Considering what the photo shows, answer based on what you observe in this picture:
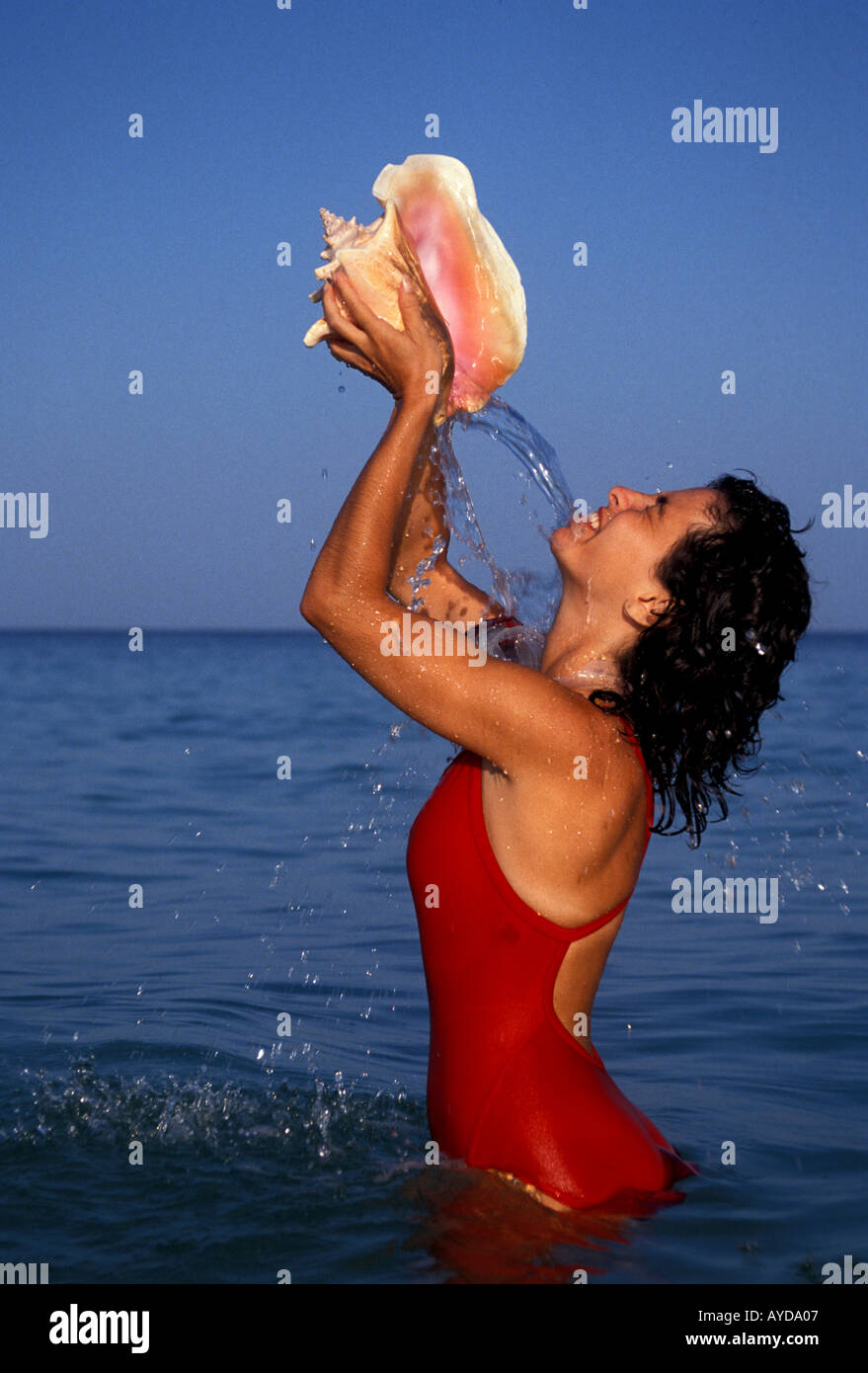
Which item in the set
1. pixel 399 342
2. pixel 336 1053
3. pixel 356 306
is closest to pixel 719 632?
pixel 399 342

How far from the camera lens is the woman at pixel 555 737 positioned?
2.89 m

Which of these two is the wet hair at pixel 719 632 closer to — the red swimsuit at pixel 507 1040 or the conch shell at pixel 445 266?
the red swimsuit at pixel 507 1040

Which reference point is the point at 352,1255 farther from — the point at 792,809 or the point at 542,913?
the point at 792,809

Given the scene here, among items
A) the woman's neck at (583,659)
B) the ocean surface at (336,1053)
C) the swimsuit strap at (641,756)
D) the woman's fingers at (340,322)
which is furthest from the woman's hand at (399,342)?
the ocean surface at (336,1053)

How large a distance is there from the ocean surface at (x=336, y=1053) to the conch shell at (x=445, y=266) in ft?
3.13

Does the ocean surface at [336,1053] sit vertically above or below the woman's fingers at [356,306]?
below

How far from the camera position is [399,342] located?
300 centimetres

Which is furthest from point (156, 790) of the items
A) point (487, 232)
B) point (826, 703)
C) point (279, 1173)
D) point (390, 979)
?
point (826, 703)

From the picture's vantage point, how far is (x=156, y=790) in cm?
1198

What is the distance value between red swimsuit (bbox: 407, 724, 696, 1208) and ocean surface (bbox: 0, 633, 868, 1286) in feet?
0.31

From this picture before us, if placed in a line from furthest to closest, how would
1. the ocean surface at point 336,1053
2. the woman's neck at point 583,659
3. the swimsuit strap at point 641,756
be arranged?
1. the ocean surface at point 336,1053
2. the woman's neck at point 583,659
3. the swimsuit strap at point 641,756

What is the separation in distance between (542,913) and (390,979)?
3324 mm

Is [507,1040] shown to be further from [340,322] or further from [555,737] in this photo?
[340,322]
